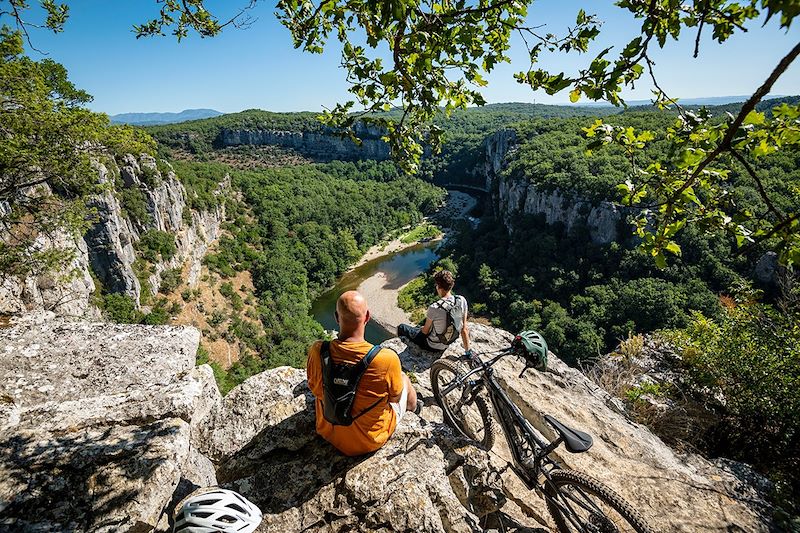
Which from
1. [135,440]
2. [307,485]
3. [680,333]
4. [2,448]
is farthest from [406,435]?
[680,333]

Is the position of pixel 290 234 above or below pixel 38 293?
below

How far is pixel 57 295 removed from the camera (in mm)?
11875

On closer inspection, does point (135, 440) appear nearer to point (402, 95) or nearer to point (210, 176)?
point (402, 95)

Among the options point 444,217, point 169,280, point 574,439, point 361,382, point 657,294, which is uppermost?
point 361,382

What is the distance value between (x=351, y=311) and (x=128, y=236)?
119 ft

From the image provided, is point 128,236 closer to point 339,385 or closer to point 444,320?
point 444,320

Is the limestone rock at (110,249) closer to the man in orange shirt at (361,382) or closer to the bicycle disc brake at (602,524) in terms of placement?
the man in orange shirt at (361,382)

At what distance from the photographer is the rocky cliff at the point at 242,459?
9.81ft

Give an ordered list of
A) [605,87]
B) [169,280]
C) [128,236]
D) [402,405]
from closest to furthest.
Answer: [605,87] < [402,405] < [128,236] < [169,280]

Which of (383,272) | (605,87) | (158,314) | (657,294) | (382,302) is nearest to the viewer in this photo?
(605,87)

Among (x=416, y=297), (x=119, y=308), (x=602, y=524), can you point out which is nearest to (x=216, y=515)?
(x=602, y=524)

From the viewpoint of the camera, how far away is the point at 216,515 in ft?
8.53

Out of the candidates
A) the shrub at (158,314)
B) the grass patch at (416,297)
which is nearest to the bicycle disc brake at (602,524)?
the shrub at (158,314)

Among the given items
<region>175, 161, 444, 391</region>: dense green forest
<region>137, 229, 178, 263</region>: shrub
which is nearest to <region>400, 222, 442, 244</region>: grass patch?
<region>175, 161, 444, 391</region>: dense green forest
